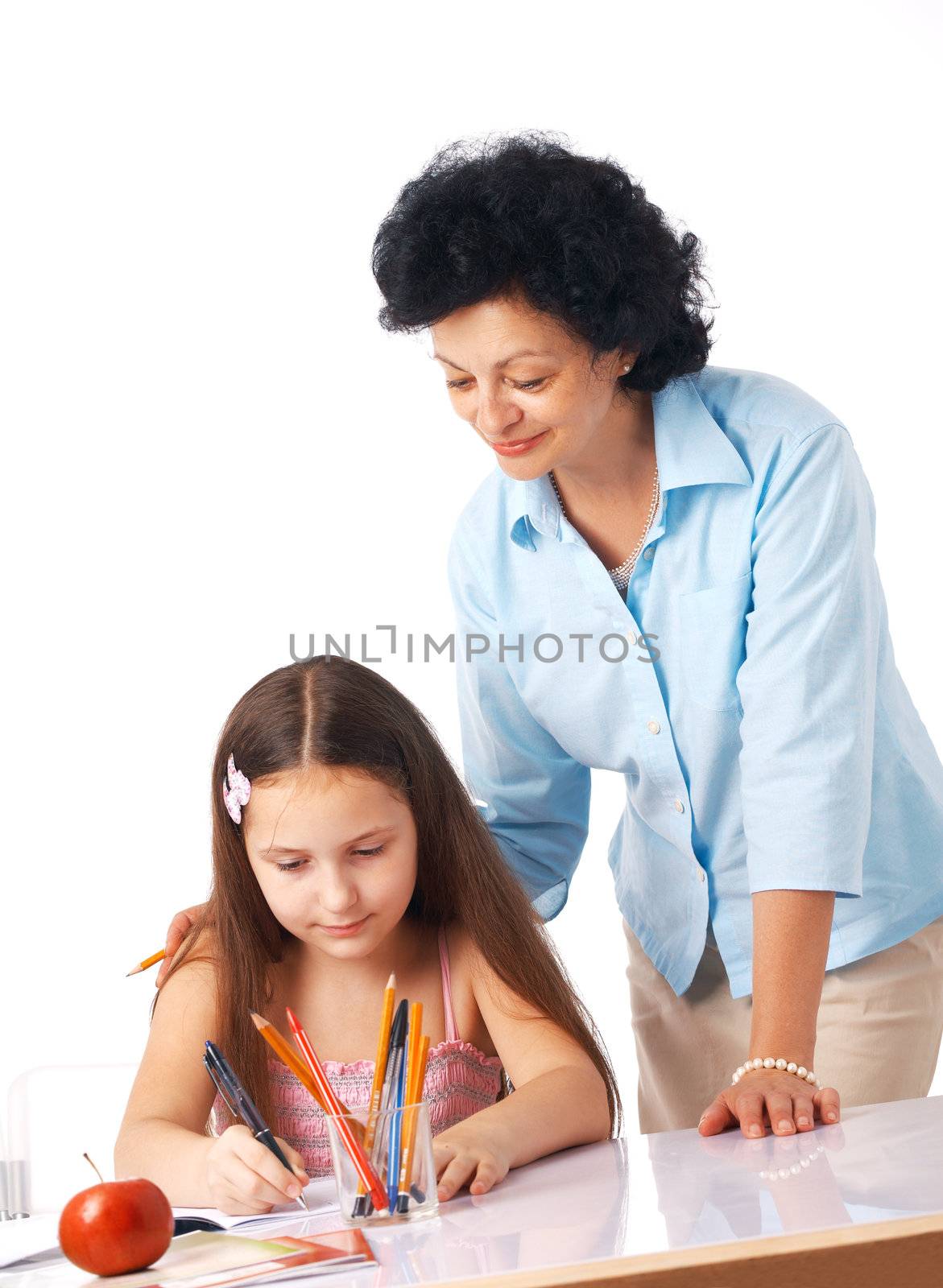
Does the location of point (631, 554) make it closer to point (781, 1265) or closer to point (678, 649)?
point (678, 649)

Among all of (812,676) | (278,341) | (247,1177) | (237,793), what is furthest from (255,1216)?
(278,341)

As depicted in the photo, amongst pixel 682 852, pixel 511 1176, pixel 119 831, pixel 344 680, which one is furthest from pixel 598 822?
pixel 511 1176

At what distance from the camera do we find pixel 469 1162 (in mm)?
994

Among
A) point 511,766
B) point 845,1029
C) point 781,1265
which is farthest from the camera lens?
point 511,766

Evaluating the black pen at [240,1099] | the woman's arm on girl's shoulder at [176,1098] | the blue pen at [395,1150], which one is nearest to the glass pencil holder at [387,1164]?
the blue pen at [395,1150]

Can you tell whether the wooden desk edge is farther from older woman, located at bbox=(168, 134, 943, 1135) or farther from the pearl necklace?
the pearl necklace

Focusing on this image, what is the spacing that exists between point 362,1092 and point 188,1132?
193 millimetres

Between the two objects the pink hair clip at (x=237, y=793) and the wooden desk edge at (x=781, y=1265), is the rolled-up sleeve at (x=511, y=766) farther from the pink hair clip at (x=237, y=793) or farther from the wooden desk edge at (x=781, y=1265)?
the wooden desk edge at (x=781, y=1265)

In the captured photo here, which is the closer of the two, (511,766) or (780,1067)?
(780,1067)

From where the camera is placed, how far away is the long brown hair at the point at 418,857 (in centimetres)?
134

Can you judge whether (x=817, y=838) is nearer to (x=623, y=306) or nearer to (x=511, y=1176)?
(x=511, y=1176)

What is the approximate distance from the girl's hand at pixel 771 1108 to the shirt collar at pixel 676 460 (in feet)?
1.78

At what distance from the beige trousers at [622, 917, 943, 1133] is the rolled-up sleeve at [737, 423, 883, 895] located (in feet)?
0.76

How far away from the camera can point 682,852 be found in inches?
60.1
